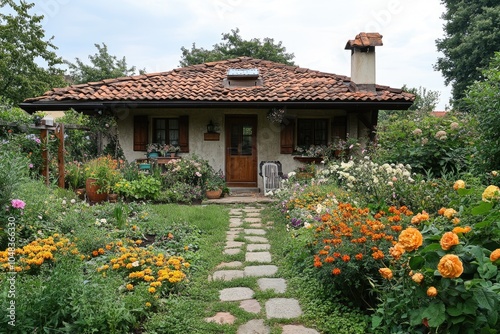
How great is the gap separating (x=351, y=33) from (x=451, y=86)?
1420 cm

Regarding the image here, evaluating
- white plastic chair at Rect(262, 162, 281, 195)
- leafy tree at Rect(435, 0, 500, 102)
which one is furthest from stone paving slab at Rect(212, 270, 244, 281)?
leafy tree at Rect(435, 0, 500, 102)

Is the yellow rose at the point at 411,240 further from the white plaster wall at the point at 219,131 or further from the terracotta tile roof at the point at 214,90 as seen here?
the white plaster wall at the point at 219,131

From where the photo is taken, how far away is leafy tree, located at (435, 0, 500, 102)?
17.8 metres

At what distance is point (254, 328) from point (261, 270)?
49.6 inches

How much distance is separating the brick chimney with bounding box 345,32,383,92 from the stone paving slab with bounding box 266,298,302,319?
7761 mm

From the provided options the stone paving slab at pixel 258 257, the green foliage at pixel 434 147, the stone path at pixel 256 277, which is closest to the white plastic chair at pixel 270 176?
the green foliage at pixel 434 147

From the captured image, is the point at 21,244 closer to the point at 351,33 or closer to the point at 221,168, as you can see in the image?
the point at 221,168

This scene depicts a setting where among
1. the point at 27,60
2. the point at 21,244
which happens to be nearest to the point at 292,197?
the point at 21,244

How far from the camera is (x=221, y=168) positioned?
10023mm

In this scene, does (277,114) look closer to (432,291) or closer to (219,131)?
(219,131)

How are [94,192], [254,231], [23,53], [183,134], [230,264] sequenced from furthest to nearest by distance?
1. [23,53]
2. [183,134]
3. [94,192]
4. [254,231]
5. [230,264]

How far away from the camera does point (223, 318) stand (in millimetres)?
2809

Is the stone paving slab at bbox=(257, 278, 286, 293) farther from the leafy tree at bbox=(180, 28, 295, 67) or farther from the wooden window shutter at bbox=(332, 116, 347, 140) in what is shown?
the leafy tree at bbox=(180, 28, 295, 67)

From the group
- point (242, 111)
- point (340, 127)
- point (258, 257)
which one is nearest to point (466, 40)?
point (340, 127)
